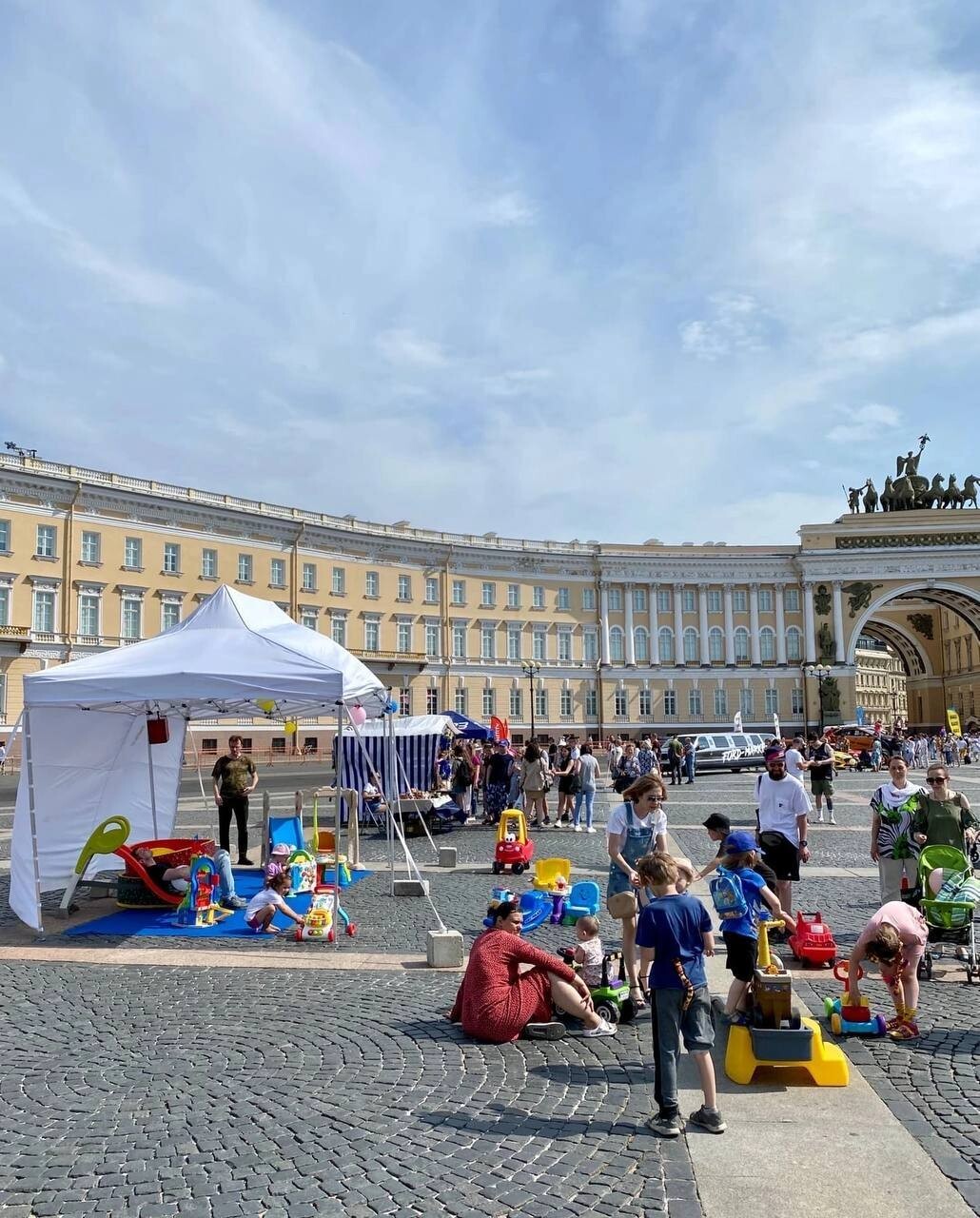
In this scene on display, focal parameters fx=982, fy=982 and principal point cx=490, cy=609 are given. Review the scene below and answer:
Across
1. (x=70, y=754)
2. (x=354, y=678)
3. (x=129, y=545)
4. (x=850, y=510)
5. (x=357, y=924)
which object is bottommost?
(x=357, y=924)

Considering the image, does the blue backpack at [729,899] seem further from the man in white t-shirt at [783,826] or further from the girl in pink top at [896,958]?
the man in white t-shirt at [783,826]

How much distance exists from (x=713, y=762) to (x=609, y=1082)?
35.0 meters

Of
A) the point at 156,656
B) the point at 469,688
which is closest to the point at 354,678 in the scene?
the point at 156,656

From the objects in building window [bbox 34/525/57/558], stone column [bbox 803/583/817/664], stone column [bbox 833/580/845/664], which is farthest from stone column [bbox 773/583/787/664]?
building window [bbox 34/525/57/558]

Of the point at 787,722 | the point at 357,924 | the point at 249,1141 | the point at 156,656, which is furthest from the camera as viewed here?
the point at 787,722

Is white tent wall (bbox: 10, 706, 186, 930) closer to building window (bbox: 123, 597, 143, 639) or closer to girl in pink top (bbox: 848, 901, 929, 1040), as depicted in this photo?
girl in pink top (bbox: 848, 901, 929, 1040)

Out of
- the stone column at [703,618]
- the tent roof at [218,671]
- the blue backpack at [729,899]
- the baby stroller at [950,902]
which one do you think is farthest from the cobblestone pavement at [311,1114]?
the stone column at [703,618]

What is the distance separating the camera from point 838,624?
71375mm

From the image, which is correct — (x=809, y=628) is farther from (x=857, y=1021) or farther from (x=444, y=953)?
(x=857, y=1021)

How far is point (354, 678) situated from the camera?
12.1 metres

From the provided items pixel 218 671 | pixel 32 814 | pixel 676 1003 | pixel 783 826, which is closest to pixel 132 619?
pixel 32 814

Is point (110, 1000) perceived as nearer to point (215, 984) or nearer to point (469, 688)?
point (215, 984)

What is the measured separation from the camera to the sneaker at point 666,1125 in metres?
5.12

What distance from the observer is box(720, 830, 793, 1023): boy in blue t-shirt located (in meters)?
6.42
